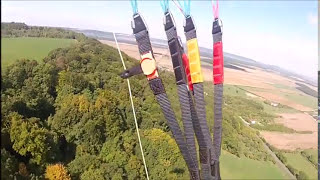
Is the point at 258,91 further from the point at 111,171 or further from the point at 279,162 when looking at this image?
the point at 111,171

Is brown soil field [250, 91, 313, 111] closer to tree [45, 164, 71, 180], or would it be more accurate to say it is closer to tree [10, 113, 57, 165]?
tree [10, 113, 57, 165]

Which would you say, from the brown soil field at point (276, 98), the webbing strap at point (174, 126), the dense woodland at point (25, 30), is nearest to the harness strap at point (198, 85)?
the webbing strap at point (174, 126)

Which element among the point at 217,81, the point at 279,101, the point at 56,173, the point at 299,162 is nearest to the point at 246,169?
the point at 299,162

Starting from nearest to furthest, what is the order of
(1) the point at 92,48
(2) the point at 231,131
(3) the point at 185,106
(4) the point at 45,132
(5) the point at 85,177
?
(3) the point at 185,106 → (5) the point at 85,177 → (4) the point at 45,132 → (1) the point at 92,48 → (2) the point at 231,131

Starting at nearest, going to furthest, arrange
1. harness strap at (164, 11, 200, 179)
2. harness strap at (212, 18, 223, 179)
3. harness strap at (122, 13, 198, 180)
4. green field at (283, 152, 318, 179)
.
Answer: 1. harness strap at (122, 13, 198, 180)
2. harness strap at (164, 11, 200, 179)
3. harness strap at (212, 18, 223, 179)
4. green field at (283, 152, 318, 179)

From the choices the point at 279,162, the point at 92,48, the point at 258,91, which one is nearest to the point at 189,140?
the point at 92,48

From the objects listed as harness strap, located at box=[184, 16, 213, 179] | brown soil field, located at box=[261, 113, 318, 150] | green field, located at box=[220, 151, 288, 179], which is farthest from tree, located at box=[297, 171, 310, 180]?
harness strap, located at box=[184, 16, 213, 179]

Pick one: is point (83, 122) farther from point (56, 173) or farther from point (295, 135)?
point (295, 135)
